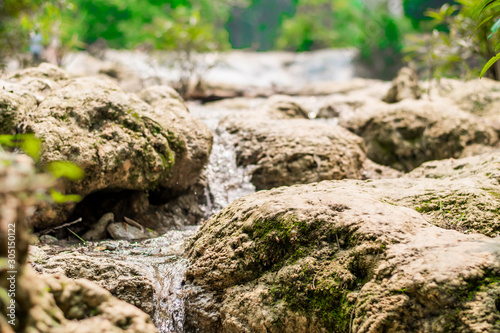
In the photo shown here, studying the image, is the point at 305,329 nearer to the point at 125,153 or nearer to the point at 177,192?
the point at 125,153

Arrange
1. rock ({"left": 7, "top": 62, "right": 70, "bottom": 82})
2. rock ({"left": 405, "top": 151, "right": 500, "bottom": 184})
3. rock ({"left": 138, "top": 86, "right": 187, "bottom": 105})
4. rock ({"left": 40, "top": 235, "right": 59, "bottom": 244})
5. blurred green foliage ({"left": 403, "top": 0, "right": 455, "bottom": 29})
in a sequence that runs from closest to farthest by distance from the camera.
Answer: rock ({"left": 405, "top": 151, "right": 500, "bottom": 184}) < rock ({"left": 40, "top": 235, "right": 59, "bottom": 244}) < rock ({"left": 7, "top": 62, "right": 70, "bottom": 82}) < rock ({"left": 138, "top": 86, "right": 187, "bottom": 105}) < blurred green foliage ({"left": 403, "top": 0, "right": 455, "bottom": 29})

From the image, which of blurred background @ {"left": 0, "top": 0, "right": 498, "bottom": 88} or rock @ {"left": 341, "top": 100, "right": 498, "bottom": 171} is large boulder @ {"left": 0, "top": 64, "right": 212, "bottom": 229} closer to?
blurred background @ {"left": 0, "top": 0, "right": 498, "bottom": 88}

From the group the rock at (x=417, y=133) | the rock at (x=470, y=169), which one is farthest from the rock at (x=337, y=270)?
the rock at (x=417, y=133)

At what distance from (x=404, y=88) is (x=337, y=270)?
6.17m

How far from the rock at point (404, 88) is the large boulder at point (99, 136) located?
482 centimetres

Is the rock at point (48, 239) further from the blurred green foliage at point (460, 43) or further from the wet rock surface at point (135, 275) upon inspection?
the blurred green foliage at point (460, 43)

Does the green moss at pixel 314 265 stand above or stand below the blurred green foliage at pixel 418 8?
below

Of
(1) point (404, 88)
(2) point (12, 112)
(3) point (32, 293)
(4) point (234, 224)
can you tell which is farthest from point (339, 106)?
(3) point (32, 293)

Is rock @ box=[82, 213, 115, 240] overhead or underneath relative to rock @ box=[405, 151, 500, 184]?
underneath

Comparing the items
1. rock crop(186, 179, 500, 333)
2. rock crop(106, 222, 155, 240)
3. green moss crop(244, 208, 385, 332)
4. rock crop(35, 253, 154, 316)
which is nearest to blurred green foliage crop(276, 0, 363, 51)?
rock crop(106, 222, 155, 240)

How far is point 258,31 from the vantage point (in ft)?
96.5

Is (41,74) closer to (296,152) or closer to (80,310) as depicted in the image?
(296,152)

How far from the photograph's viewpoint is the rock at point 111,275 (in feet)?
7.25

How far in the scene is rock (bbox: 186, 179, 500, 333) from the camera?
1500 millimetres
